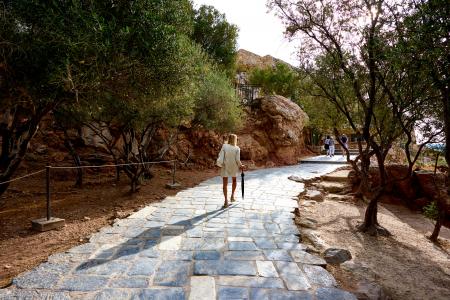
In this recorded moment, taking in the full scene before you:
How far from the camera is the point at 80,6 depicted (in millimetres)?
5398

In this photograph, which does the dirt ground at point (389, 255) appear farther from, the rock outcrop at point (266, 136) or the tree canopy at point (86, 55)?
the rock outcrop at point (266, 136)

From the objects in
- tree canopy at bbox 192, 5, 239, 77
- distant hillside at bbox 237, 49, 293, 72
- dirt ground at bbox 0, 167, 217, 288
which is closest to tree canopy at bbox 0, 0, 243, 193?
dirt ground at bbox 0, 167, 217, 288

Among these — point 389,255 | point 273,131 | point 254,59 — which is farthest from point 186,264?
point 254,59

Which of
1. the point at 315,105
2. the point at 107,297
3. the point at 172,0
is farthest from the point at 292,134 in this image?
the point at 107,297

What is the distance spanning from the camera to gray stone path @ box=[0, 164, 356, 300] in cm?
379

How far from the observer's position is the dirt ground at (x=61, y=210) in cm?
534

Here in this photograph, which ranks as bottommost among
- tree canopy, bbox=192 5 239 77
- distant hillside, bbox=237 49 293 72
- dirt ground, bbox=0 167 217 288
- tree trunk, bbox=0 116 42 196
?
dirt ground, bbox=0 167 217 288

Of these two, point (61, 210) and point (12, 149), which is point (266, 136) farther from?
point (12, 149)

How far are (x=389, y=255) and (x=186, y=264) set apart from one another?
5.01m

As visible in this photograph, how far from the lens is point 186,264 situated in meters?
4.59

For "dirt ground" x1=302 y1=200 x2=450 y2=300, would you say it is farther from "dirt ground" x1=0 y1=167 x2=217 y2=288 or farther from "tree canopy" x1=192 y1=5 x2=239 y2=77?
"tree canopy" x1=192 y1=5 x2=239 y2=77

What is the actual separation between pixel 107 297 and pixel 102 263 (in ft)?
3.34

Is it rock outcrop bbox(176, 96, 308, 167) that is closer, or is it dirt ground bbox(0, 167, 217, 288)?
dirt ground bbox(0, 167, 217, 288)

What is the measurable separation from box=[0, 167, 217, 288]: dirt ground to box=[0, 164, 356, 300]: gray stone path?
0.58 metres
